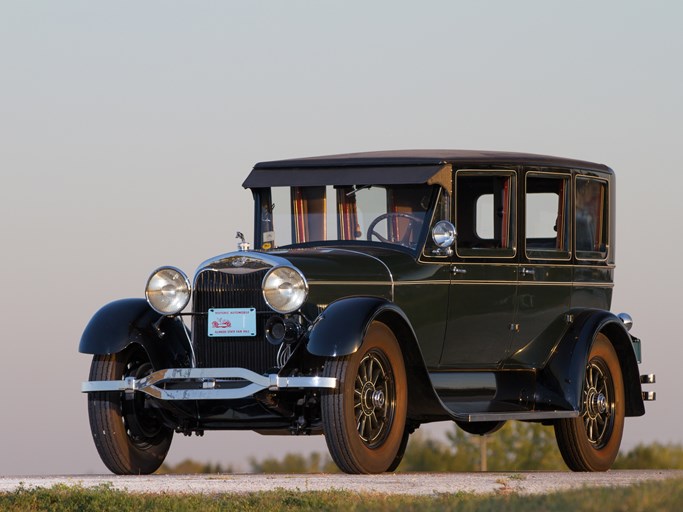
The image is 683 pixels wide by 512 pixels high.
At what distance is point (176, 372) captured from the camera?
1120 cm

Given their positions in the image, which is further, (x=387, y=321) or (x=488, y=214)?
(x=488, y=214)

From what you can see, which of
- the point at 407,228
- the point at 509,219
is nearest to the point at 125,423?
the point at 407,228

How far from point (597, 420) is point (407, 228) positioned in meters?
2.99

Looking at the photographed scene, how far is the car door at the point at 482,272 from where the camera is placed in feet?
41.2

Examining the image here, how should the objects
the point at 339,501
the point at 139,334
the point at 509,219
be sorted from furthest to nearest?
the point at 509,219
the point at 139,334
the point at 339,501

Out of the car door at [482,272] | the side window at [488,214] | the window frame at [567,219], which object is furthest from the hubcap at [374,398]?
the window frame at [567,219]

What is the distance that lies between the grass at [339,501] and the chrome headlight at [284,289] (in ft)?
7.62

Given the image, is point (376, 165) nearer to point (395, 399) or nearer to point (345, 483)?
point (395, 399)

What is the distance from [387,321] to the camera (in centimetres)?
1134

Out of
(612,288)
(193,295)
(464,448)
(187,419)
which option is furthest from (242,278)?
(464,448)

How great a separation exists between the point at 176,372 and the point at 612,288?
5434 millimetres

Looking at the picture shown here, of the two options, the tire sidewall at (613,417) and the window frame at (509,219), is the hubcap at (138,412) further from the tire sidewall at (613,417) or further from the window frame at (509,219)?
the tire sidewall at (613,417)

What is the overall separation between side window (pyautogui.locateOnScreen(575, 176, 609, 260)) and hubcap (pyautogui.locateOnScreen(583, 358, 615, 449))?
114 cm

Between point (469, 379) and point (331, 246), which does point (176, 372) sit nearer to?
point (331, 246)
